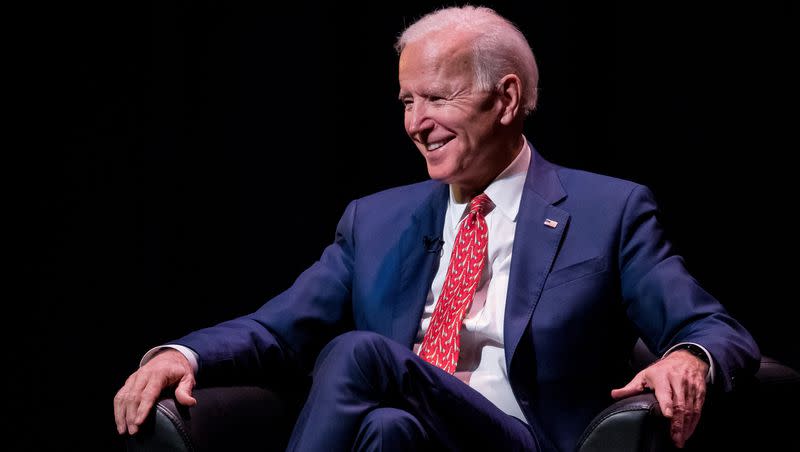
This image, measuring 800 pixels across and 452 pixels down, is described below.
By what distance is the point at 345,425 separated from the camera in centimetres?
186

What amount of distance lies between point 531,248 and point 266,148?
1.06 m

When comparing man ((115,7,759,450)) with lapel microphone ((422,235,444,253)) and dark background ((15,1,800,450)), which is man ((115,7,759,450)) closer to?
lapel microphone ((422,235,444,253))

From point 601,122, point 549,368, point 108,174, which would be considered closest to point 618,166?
point 601,122

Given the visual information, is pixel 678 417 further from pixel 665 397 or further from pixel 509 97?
pixel 509 97

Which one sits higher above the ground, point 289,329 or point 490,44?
point 490,44

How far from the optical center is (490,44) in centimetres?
248

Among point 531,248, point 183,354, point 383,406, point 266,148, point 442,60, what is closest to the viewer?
point 383,406

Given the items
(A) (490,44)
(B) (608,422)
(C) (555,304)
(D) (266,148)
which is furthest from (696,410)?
(D) (266,148)

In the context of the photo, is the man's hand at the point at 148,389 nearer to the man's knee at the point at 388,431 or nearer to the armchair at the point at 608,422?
the armchair at the point at 608,422

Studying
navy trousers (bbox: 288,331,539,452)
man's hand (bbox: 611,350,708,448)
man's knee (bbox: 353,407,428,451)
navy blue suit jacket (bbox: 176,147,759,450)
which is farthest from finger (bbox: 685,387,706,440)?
man's knee (bbox: 353,407,428,451)

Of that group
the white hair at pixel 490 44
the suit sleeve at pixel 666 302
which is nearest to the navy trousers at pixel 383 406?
the suit sleeve at pixel 666 302

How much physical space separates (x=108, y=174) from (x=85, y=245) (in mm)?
210

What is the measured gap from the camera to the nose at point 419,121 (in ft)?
8.09

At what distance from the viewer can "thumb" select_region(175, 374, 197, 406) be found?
204 cm
